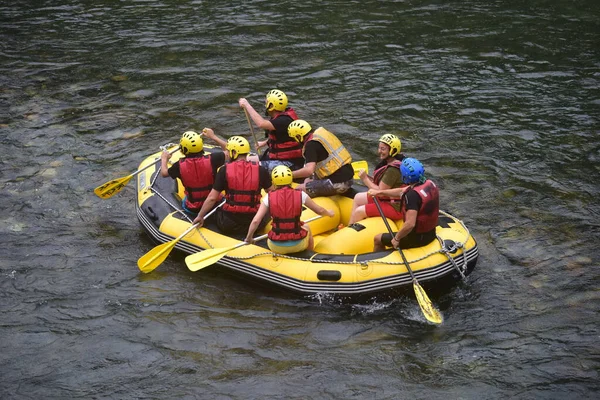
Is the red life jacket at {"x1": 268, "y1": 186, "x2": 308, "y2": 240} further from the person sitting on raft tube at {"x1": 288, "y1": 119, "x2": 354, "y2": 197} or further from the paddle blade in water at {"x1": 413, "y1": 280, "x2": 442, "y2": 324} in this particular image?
the paddle blade in water at {"x1": 413, "y1": 280, "x2": 442, "y2": 324}

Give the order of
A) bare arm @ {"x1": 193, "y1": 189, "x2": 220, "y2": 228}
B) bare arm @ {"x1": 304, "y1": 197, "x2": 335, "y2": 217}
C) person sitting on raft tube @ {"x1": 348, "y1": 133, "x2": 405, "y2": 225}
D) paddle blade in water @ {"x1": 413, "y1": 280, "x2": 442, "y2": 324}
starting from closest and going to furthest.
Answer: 1. paddle blade in water @ {"x1": 413, "y1": 280, "x2": 442, "y2": 324}
2. bare arm @ {"x1": 304, "y1": 197, "x2": 335, "y2": 217}
3. person sitting on raft tube @ {"x1": 348, "y1": 133, "x2": 405, "y2": 225}
4. bare arm @ {"x1": 193, "y1": 189, "x2": 220, "y2": 228}

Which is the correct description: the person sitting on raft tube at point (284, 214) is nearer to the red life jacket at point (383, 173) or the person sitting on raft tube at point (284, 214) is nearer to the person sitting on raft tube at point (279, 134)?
the red life jacket at point (383, 173)

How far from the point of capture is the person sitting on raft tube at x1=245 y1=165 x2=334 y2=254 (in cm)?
804

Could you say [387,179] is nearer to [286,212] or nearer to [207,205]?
[286,212]

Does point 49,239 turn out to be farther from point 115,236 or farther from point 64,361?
point 64,361

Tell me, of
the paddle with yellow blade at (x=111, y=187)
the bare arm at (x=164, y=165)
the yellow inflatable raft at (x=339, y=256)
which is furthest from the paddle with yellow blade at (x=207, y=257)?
the paddle with yellow blade at (x=111, y=187)

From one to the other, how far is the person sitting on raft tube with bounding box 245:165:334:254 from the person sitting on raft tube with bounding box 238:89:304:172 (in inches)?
59.8

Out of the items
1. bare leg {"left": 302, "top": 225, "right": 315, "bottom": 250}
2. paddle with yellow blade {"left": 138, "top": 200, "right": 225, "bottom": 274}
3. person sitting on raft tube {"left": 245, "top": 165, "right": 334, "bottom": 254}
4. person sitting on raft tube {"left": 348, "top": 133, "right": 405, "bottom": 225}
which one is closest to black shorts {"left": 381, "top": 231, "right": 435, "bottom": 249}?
person sitting on raft tube {"left": 348, "top": 133, "right": 405, "bottom": 225}

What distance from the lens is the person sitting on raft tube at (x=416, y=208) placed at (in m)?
7.84

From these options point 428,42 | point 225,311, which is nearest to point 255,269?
point 225,311

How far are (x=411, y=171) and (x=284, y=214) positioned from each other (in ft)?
4.58

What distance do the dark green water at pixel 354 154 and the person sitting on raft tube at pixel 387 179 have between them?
1089 millimetres

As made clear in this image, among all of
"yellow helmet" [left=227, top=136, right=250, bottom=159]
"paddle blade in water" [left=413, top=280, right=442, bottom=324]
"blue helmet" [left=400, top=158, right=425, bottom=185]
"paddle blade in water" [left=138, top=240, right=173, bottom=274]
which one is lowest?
"paddle blade in water" [left=138, top=240, right=173, bottom=274]

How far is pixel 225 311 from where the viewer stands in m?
8.23
